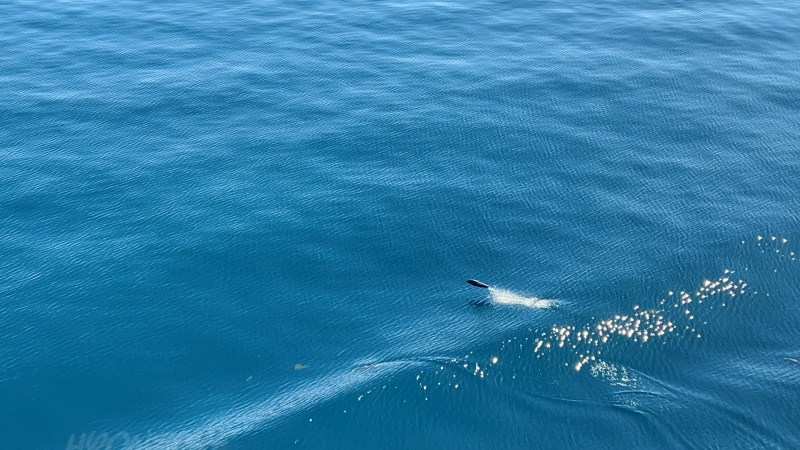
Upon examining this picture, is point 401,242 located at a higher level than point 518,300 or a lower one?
higher

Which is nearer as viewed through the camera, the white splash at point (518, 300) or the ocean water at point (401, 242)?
the ocean water at point (401, 242)

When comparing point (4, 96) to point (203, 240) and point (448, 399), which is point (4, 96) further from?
point (448, 399)

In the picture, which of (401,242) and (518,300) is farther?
(401,242)

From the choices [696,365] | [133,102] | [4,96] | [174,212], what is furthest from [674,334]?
[4,96]

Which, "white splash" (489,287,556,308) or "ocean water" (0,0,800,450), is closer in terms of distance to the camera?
"ocean water" (0,0,800,450)
